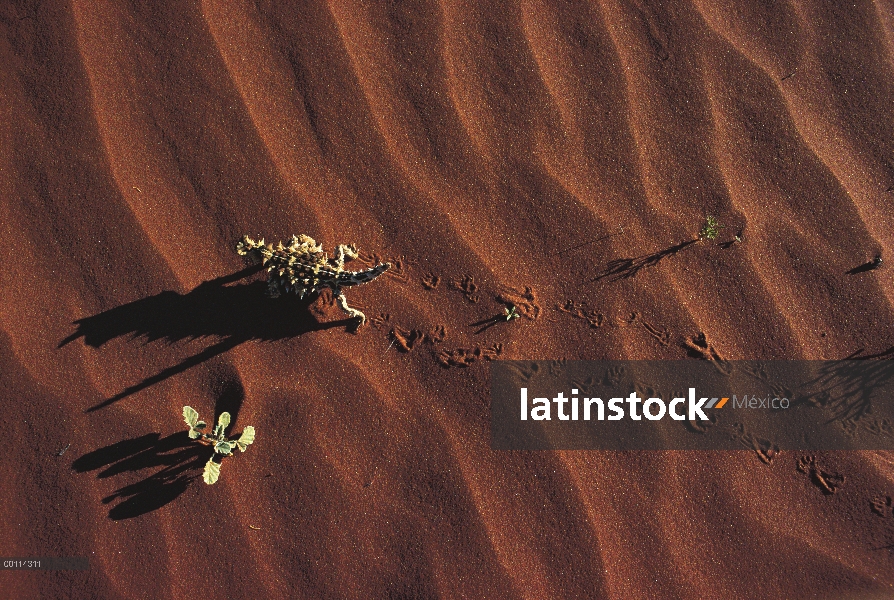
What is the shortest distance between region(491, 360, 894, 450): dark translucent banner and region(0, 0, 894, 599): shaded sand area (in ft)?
0.35

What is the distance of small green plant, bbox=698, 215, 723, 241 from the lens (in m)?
3.42

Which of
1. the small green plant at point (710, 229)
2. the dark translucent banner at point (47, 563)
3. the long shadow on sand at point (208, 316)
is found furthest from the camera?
the small green plant at point (710, 229)

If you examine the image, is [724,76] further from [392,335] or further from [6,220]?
[6,220]

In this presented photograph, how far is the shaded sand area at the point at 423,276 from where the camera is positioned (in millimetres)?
3256

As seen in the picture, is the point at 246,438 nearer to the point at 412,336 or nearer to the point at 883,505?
the point at 412,336

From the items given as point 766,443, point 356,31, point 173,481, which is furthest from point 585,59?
point 173,481

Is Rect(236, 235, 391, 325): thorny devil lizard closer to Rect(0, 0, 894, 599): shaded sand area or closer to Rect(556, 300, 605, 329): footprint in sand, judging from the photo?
Rect(0, 0, 894, 599): shaded sand area

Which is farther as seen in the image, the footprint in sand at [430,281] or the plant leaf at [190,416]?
the footprint in sand at [430,281]

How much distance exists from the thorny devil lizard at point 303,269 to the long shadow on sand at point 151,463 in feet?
3.46

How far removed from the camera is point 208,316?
3311 millimetres

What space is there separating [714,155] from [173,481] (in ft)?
12.4

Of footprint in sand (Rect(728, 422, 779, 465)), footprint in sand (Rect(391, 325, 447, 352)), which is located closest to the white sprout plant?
footprint in sand (Rect(391, 325, 447, 352))

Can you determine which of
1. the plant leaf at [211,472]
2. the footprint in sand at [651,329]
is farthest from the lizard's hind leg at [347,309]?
the footprint in sand at [651,329]

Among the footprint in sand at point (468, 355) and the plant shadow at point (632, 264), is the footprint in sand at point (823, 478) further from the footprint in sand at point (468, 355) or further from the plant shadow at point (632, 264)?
the footprint in sand at point (468, 355)
